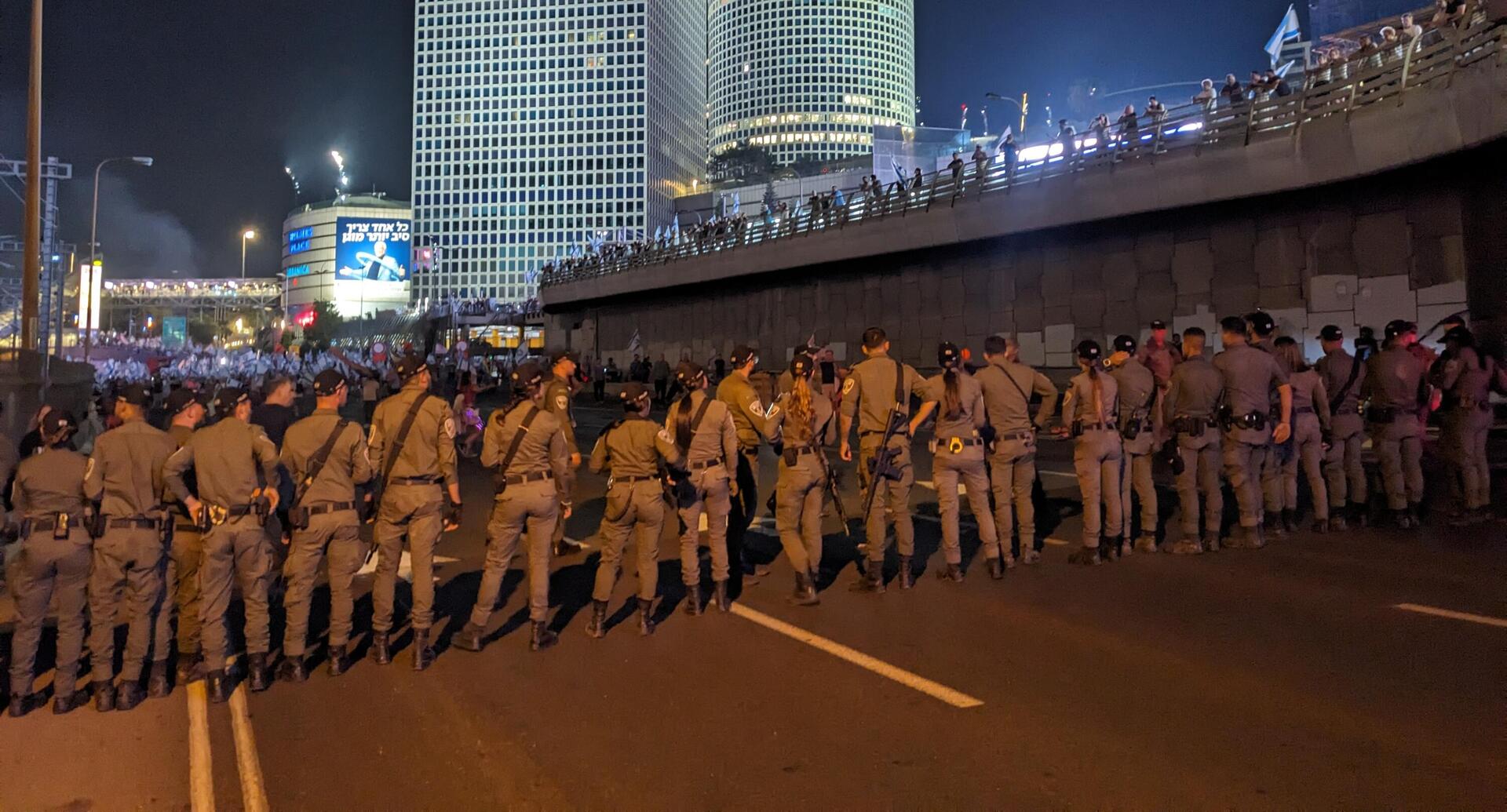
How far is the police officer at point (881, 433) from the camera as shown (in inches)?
314

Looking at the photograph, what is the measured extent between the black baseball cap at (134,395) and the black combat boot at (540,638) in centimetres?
283

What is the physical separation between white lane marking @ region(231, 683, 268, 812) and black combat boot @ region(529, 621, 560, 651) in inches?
68.9


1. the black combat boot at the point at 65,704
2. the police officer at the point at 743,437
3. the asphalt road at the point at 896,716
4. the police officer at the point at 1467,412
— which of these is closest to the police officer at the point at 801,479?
the police officer at the point at 743,437

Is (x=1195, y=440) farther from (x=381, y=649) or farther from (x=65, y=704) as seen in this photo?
(x=65, y=704)

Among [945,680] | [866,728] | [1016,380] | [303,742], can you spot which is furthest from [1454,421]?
[303,742]

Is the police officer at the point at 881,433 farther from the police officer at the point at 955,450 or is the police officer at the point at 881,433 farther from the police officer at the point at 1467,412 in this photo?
the police officer at the point at 1467,412

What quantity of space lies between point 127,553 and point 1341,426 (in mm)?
10648

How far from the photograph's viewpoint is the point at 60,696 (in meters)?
5.54

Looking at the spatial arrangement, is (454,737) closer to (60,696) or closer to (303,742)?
(303,742)

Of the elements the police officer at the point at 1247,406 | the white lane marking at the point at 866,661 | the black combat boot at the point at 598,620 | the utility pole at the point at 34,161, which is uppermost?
the utility pole at the point at 34,161

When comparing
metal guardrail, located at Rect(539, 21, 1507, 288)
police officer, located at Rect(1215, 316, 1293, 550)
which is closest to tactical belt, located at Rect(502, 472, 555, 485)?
police officer, located at Rect(1215, 316, 1293, 550)

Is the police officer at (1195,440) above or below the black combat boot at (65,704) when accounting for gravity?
above

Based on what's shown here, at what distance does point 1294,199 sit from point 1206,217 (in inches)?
74.8

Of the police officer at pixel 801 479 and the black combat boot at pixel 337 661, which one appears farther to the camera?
the police officer at pixel 801 479
